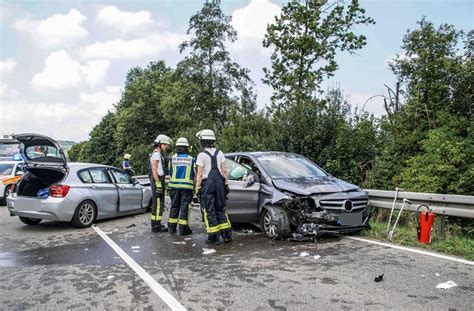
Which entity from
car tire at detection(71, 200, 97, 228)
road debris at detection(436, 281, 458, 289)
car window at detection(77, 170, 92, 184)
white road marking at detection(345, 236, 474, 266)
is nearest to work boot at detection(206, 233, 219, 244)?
white road marking at detection(345, 236, 474, 266)

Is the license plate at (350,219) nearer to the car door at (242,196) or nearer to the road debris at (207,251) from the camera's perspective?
the car door at (242,196)

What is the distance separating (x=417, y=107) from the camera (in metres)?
16.3

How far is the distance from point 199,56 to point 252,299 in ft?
104

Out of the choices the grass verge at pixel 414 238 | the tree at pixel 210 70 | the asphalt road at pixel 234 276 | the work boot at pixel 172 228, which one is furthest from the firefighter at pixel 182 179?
the tree at pixel 210 70

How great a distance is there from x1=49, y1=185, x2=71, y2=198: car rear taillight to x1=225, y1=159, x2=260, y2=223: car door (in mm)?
3546

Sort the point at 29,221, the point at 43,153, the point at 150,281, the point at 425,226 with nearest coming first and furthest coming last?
the point at 150,281
the point at 425,226
the point at 43,153
the point at 29,221

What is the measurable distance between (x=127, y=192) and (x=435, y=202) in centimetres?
720

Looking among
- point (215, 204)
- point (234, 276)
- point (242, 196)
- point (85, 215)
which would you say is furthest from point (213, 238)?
point (85, 215)

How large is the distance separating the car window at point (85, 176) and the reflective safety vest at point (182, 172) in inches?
105

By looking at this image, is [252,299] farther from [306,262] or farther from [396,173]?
[396,173]

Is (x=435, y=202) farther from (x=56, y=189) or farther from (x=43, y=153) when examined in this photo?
(x=43, y=153)

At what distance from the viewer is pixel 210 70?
34.3m

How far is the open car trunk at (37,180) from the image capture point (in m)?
8.84

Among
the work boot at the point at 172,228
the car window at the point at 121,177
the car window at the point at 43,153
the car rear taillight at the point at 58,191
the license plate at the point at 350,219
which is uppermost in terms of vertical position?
the car window at the point at 43,153
